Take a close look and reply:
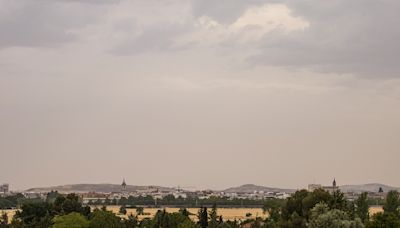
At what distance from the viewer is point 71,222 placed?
92.1 m

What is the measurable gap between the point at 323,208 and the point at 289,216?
9859mm

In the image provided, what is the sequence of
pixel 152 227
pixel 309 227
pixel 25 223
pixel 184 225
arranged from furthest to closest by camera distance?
pixel 25 223
pixel 152 227
pixel 184 225
pixel 309 227

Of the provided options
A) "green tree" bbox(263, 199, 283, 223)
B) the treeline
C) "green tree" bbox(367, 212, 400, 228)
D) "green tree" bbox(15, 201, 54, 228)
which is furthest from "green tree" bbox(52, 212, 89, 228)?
"green tree" bbox(367, 212, 400, 228)

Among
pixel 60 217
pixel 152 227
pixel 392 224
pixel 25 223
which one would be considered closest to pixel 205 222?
pixel 152 227

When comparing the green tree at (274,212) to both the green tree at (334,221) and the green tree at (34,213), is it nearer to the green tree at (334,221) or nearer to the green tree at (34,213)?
the green tree at (334,221)

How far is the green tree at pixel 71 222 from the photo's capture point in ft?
299

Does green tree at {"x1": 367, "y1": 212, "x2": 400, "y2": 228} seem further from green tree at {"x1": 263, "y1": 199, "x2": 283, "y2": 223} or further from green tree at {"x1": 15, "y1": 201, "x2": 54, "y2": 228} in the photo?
green tree at {"x1": 15, "y1": 201, "x2": 54, "y2": 228}

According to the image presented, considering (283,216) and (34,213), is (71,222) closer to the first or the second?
(34,213)

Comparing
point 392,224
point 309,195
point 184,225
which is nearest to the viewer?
point 392,224

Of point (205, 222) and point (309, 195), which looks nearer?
point (309, 195)

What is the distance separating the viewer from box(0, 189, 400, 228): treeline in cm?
6281

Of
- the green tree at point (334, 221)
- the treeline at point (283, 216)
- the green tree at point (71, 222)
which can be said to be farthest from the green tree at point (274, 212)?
the green tree at point (71, 222)

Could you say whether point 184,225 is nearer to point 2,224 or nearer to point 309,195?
point 309,195

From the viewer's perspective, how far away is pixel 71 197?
109375 mm
